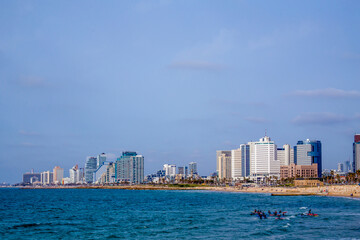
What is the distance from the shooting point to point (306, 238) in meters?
54.1

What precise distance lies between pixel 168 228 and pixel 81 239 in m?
14.3

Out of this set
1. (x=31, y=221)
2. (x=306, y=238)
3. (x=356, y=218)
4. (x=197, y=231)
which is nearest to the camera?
(x=306, y=238)

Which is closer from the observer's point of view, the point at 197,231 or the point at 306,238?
the point at 306,238

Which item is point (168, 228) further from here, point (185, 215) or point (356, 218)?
point (356, 218)

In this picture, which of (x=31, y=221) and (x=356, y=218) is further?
(x=31, y=221)

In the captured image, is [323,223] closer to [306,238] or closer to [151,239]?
[306,238]

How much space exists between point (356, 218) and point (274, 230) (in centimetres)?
1957

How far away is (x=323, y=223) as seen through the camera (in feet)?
222

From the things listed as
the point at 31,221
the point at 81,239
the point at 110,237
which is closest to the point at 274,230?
the point at 110,237

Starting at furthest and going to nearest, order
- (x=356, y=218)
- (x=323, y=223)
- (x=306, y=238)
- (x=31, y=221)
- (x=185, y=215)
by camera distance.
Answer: (x=185, y=215)
(x=31, y=221)
(x=356, y=218)
(x=323, y=223)
(x=306, y=238)

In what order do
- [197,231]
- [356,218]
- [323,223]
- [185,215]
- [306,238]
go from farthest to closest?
[185,215] → [356,218] → [323,223] → [197,231] → [306,238]

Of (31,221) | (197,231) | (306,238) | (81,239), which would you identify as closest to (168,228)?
(197,231)

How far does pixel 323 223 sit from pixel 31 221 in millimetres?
50532

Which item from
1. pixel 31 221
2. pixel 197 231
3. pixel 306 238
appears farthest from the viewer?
pixel 31 221
